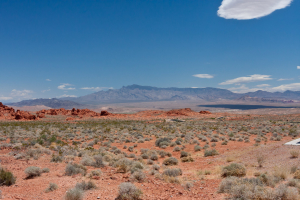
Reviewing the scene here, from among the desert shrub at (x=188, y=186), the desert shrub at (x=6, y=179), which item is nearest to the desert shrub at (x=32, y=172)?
the desert shrub at (x=6, y=179)

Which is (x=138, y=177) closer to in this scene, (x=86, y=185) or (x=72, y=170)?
(x=86, y=185)

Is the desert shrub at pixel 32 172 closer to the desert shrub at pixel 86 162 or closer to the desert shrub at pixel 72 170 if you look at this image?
the desert shrub at pixel 72 170

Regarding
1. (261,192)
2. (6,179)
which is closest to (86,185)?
(6,179)

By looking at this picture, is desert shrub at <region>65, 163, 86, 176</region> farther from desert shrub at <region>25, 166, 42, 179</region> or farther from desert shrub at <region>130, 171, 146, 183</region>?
desert shrub at <region>130, 171, 146, 183</region>

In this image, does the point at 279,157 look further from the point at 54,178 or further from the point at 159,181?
the point at 54,178

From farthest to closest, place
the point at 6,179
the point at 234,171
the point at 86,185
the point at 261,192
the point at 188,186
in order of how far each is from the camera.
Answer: the point at 234,171, the point at 188,186, the point at 6,179, the point at 86,185, the point at 261,192

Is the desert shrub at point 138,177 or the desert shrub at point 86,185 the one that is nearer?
the desert shrub at point 86,185

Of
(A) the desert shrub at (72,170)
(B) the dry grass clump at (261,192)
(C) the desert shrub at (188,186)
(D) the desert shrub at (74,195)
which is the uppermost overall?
(B) the dry grass clump at (261,192)

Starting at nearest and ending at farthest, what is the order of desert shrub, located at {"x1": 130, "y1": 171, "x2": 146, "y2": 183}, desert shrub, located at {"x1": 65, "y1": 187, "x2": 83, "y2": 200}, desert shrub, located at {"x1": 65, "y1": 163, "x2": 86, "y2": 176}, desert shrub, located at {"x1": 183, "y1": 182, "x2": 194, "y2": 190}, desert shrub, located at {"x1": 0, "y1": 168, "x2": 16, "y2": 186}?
desert shrub, located at {"x1": 65, "y1": 187, "x2": 83, "y2": 200} < desert shrub, located at {"x1": 0, "y1": 168, "x2": 16, "y2": 186} < desert shrub, located at {"x1": 183, "y1": 182, "x2": 194, "y2": 190} < desert shrub, located at {"x1": 130, "y1": 171, "x2": 146, "y2": 183} < desert shrub, located at {"x1": 65, "y1": 163, "x2": 86, "y2": 176}

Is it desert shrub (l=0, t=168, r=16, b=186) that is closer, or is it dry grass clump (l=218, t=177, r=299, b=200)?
dry grass clump (l=218, t=177, r=299, b=200)

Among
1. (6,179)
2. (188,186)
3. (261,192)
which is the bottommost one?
(188,186)

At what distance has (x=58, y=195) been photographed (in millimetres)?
6078

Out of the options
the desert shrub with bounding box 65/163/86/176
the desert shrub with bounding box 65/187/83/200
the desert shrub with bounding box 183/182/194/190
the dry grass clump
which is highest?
the dry grass clump

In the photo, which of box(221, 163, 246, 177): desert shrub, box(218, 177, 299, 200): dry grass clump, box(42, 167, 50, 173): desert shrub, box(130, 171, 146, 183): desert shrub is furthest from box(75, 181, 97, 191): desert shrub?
box(221, 163, 246, 177): desert shrub
